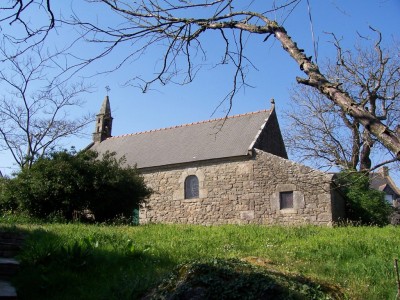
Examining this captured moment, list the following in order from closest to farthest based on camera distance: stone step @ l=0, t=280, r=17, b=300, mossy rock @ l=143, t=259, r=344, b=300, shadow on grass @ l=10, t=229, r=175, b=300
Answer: mossy rock @ l=143, t=259, r=344, b=300 → stone step @ l=0, t=280, r=17, b=300 → shadow on grass @ l=10, t=229, r=175, b=300

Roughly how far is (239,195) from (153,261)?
13.7 metres

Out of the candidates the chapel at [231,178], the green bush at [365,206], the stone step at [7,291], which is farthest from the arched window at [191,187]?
the stone step at [7,291]

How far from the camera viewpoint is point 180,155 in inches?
883

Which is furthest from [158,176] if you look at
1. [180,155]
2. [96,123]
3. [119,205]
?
[96,123]

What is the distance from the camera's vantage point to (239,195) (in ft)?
65.7

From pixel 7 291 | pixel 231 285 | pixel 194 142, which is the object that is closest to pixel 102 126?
pixel 194 142

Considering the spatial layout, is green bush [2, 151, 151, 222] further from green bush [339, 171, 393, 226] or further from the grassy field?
green bush [339, 171, 393, 226]

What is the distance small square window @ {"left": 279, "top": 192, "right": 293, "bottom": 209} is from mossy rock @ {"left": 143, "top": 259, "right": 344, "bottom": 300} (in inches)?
548

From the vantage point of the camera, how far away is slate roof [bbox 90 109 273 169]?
2128 cm

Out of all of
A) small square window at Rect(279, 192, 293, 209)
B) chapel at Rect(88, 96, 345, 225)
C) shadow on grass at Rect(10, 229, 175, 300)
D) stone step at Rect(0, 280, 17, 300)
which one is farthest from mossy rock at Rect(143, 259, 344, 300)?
small square window at Rect(279, 192, 293, 209)

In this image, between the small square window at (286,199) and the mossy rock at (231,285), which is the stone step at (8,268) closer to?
the mossy rock at (231,285)

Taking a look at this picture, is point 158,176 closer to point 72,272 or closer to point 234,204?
point 234,204

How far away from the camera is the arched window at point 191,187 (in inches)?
848

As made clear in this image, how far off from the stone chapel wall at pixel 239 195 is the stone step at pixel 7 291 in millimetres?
13693
